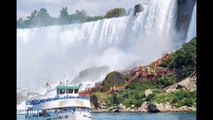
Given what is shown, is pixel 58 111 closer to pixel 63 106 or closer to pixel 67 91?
pixel 63 106

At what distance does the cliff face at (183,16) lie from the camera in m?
5.87

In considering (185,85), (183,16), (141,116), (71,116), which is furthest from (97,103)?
(183,16)

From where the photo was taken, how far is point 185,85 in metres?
6.06

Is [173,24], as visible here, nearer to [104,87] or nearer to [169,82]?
[169,82]

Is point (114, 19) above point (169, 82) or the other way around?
above

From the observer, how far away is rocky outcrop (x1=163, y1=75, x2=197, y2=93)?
609 cm

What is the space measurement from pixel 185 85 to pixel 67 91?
5.06ft

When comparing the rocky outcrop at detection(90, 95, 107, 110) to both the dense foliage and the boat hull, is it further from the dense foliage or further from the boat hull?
the boat hull

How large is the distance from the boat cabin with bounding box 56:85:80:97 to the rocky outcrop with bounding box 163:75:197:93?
1.36 meters

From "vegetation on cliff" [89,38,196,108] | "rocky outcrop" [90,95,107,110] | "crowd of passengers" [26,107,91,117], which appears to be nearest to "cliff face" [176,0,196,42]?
"vegetation on cliff" [89,38,196,108]
